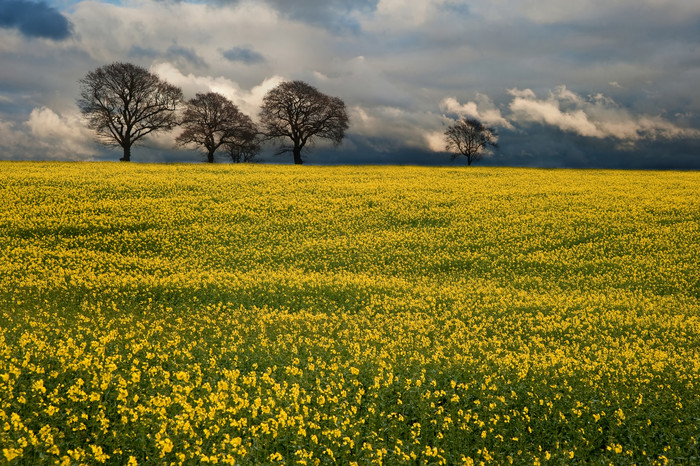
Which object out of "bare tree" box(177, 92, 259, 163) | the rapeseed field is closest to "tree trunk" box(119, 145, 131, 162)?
"bare tree" box(177, 92, 259, 163)

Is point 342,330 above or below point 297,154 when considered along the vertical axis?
below

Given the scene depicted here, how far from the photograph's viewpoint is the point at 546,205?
3500cm

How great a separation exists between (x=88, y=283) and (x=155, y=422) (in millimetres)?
11156

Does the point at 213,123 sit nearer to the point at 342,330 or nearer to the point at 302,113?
the point at 302,113

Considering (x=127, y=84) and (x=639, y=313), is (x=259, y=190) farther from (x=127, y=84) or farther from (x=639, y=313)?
(x=127, y=84)

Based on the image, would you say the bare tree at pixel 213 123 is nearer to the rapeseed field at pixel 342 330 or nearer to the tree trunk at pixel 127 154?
the tree trunk at pixel 127 154

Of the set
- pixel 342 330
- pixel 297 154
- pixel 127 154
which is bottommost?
pixel 342 330

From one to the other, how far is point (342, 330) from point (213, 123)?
58.7 m

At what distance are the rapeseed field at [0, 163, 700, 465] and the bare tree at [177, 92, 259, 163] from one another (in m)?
32.3

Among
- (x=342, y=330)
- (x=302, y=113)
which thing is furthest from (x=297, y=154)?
(x=342, y=330)

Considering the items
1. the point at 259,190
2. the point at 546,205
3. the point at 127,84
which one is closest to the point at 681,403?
the point at 546,205

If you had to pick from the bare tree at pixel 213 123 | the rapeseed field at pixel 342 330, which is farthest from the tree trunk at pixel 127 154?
the rapeseed field at pixel 342 330

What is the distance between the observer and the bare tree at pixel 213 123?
2557 inches

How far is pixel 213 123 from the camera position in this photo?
66.5 m
